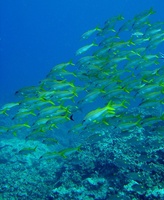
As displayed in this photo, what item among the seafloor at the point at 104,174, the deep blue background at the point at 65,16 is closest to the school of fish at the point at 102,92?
the seafloor at the point at 104,174

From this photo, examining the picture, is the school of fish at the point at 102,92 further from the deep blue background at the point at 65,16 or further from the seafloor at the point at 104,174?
the deep blue background at the point at 65,16

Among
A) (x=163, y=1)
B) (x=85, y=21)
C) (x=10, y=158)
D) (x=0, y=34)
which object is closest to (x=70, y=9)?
(x=85, y=21)

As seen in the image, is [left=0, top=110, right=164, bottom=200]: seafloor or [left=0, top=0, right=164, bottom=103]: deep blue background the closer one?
[left=0, top=110, right=164, bottom=200]: seafloor

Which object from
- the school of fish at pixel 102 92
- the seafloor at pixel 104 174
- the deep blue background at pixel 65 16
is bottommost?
the seafloor at pixel 104 174

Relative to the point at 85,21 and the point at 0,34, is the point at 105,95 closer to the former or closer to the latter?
the point at 85,21

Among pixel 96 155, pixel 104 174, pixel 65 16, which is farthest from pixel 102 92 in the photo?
pixel 65 16

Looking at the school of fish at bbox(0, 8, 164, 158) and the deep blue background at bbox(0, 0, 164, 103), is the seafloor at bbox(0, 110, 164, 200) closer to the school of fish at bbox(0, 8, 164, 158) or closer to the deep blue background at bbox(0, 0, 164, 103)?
the school of fish at bbox(0, 8, 164, 158)

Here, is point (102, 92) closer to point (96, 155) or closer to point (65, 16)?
point (96, 155)

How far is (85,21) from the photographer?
181375 mm

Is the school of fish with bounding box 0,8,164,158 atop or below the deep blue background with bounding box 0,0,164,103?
below

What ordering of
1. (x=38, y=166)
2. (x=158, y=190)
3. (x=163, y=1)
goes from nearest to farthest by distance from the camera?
(x=158, y=190)
(x=38, y=166)
(x=163, y=1)

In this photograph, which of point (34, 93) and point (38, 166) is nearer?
point (34, 93)

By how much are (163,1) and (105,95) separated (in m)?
144

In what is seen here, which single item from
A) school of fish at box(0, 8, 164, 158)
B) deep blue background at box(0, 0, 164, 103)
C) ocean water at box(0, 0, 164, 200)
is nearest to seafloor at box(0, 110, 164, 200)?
ocean water at box(0, 0, 164, 200)
